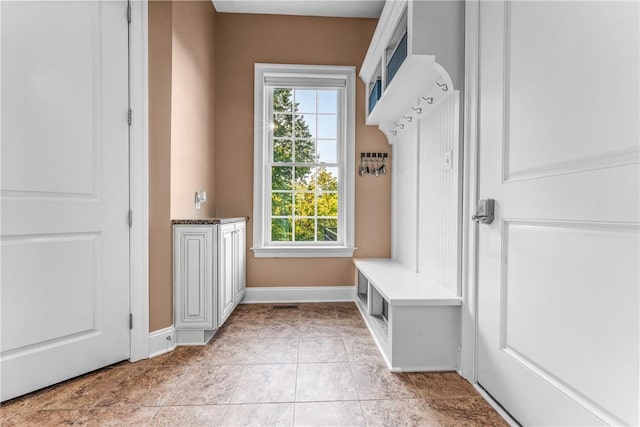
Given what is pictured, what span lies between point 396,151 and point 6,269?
2946 millimetres

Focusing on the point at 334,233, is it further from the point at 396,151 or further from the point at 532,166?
the point at 532,166

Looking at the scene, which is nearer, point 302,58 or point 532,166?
point 532,166

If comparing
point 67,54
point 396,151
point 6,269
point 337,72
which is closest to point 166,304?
point 6,269

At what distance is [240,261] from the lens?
2961mm

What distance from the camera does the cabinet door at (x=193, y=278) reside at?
2182mm

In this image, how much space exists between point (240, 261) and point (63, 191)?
1502 millimetres

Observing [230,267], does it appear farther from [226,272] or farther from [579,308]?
[579,308]

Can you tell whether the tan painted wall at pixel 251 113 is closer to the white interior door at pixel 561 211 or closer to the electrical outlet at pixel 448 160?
the electrical outlet at pixel 448 160

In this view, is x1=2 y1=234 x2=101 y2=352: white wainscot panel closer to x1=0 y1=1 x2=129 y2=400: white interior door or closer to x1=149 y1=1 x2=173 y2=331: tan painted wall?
x1=0 y1=1 x2=129 y2=400: white interior door

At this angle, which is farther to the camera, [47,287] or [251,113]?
[251,113]

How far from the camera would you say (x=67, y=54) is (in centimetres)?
172

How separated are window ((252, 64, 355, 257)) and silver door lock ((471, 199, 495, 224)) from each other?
175cm

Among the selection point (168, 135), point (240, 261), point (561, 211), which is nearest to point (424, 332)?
point (561, 211)

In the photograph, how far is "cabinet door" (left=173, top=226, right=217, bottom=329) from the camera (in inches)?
85.9
